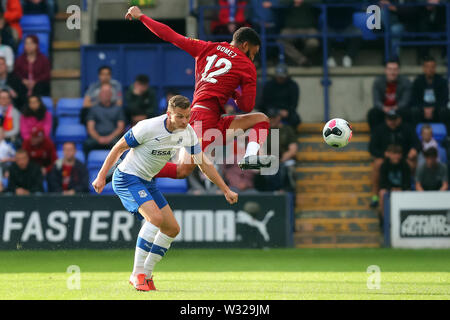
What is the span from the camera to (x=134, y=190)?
8797 millimetres

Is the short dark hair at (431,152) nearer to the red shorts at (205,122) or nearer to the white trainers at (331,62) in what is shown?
the white trainers at (331,62)

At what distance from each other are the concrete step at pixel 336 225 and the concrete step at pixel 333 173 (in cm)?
118

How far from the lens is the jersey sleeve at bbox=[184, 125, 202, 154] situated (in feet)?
29.1

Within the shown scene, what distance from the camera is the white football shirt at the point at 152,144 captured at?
28.5 ft

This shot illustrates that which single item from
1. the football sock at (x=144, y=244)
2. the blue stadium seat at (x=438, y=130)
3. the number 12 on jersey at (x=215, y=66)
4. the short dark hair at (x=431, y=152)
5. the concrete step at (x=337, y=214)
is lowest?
the concrete step at (x=337, y=214)

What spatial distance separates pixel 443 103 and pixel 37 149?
24.0 ft

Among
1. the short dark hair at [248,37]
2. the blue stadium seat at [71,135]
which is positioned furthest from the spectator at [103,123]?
the short dark hair at [248,37]

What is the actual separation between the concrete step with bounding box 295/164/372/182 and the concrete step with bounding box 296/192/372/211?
0.47 metres

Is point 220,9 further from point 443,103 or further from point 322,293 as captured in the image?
point 322,293

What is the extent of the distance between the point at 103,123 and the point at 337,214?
14.5 feet

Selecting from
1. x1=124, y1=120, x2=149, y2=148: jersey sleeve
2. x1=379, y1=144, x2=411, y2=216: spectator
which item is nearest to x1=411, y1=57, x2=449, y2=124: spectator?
x1=379, y1=144, x2=411, y2=216: spectator

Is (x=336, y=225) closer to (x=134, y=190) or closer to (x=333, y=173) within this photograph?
(x=333, y=173)

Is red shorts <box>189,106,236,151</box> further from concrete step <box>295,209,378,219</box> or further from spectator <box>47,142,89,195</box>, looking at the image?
concrete step <box>295,209,378,219</box>

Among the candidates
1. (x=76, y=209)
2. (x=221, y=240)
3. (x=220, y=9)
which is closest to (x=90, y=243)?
(x=76, y=209)
